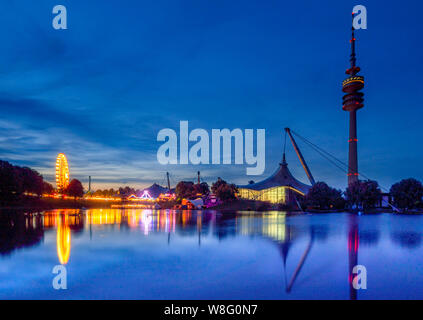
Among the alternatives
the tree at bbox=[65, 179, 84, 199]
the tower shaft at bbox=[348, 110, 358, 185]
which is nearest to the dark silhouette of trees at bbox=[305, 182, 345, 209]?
the tower shaft at bbox=[348, 110, 358, 185]

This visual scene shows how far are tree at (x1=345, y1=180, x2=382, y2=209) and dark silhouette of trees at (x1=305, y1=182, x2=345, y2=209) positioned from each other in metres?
2.72

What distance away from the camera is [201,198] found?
83812 millimetres

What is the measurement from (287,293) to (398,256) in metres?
9.18

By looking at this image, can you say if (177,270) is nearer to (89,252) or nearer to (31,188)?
(89,252)

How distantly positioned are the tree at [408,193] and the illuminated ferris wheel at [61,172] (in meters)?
103

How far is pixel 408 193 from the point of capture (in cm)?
5650

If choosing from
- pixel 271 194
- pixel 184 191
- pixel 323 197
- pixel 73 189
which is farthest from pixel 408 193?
pixel 73 189

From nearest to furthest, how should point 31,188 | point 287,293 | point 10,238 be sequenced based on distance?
1. point 287,293
2. point 10,238
3. point 31,188

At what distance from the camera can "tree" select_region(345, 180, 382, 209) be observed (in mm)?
57656

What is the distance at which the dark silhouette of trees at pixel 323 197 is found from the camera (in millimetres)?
60031

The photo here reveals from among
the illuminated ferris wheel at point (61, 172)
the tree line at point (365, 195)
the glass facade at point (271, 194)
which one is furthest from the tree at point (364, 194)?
the illuminated ferris wheel at point (61, 172)
